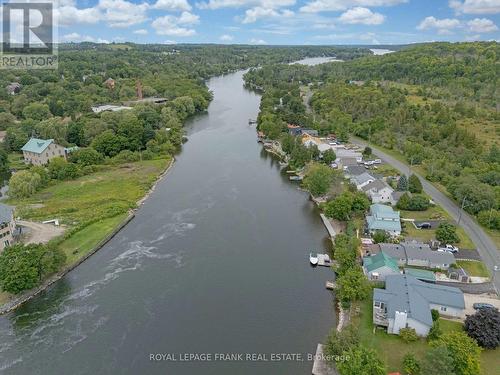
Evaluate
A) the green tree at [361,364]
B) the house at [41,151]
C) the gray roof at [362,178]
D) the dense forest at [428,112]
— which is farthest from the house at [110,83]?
the green tree at [361,364]

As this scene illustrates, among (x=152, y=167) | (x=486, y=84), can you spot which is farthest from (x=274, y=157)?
(x=486, y=84)

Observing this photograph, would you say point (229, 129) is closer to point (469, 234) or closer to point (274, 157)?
point (274, 157)

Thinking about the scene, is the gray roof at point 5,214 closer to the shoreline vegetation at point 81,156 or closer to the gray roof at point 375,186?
the shoreline vegetation at point 81,156

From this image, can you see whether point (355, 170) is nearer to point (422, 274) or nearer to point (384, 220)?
point (384, 220)

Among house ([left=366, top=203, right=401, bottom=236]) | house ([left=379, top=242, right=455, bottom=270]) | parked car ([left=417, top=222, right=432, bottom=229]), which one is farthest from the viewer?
parked car ([left=417, top=222, right=432, bottom=229])

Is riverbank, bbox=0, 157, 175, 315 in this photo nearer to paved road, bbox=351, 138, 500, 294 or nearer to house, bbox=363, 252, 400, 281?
house, bbox=363, 252, 400, 281

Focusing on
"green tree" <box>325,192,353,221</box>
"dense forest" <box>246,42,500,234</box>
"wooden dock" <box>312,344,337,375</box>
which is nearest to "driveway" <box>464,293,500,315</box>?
"wooden dock" <box>312,344,337,375</box>

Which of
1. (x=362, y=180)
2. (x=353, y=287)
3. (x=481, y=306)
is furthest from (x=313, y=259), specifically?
(x=362, y=180)
